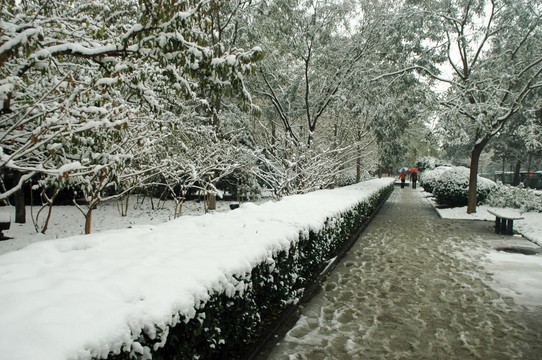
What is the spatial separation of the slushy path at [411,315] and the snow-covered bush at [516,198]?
7.42m

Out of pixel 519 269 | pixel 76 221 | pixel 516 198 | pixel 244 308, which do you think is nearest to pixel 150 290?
pixel 244 308

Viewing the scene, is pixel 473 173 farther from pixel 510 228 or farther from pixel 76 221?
pixel 76 221

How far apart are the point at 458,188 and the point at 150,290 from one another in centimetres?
1572

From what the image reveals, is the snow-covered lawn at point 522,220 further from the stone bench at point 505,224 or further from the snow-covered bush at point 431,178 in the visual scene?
the snow-covered bush at point 431,178

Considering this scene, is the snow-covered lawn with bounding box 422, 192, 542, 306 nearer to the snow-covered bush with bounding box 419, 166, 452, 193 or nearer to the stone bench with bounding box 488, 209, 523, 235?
the stone bench with bounding box 488, 209, 523, 235

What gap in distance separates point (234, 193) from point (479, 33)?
13603 mm

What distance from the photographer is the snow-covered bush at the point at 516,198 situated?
12.8 meters

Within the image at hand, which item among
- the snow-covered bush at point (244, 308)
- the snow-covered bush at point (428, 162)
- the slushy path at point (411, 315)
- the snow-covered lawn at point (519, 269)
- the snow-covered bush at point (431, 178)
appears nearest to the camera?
the snow-covered bush at point (244, 308)

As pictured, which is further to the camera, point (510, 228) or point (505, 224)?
point (505, 224)

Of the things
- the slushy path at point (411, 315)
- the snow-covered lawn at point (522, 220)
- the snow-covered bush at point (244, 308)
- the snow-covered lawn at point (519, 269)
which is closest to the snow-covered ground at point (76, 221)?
the snow-covered bush at point (244, 308)

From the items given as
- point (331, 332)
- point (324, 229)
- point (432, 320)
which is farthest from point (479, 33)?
point (331, 332)

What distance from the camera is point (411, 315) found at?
177 inches

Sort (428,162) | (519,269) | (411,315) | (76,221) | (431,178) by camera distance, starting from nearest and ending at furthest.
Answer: (411,315) < (519,269) < (76,221) < (431,178) < (428,162)

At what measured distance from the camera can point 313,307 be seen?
4.71 meters
